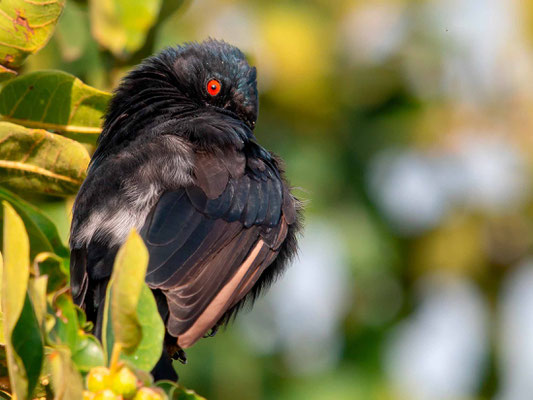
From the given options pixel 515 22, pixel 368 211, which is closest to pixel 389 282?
pixel 368 211

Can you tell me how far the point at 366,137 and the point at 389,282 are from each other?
3.89 ft

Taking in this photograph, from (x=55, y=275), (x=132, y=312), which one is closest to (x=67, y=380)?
(x=132, y=312)

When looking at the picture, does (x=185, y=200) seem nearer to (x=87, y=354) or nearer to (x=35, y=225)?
(x=35, y=225)

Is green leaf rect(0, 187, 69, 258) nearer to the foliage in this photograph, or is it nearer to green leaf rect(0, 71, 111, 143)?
the foliage

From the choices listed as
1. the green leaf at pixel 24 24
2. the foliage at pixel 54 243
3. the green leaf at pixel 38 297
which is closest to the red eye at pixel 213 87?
the foliage at pixel 54 243

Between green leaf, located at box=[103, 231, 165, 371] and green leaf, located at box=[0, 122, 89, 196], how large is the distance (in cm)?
137

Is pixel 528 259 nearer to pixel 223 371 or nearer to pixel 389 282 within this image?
pixel 389 282

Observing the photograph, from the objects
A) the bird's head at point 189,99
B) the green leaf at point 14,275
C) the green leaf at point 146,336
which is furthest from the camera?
the bird's head at point 189,99

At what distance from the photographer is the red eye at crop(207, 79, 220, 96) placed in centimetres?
486

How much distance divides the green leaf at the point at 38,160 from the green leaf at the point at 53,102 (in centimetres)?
20

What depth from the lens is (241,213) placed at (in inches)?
158

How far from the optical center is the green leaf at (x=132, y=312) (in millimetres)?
1870

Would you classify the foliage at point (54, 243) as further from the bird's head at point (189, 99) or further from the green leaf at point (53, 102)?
the bird's head at point (189, 99)

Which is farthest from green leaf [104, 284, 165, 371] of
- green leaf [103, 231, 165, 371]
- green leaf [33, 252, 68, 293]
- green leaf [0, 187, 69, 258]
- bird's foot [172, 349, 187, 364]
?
bird's foot [172, 349, 187, 364]
